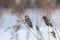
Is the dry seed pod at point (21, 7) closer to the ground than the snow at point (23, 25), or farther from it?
farther from it

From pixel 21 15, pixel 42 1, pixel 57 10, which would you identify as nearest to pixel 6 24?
pixel 21 15

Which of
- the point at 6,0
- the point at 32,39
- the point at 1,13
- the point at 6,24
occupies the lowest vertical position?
the point at 32,39

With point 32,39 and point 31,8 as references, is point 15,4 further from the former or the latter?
point 32,39

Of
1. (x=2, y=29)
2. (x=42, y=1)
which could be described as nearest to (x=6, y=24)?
(x=2, y=29)

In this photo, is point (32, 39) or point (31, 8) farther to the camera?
point (31, 8)

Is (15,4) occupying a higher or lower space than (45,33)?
higher

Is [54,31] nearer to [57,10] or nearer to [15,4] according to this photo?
[57,10]

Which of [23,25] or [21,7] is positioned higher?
[21,7]

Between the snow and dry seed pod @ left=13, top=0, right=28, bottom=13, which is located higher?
dry seed pod @ left=13, top=0, right=28, bottom=13

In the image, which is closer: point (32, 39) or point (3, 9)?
point (32, 39)
